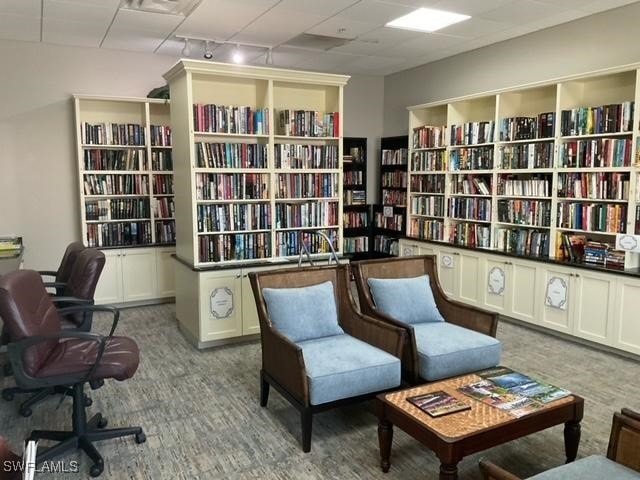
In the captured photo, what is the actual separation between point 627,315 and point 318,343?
8.85ft

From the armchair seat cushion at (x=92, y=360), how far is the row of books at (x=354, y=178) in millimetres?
4659

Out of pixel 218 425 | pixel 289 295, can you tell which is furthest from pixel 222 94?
pixel 218 425

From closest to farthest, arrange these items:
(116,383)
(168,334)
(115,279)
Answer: (116,383) < (168,334) < (115,279)

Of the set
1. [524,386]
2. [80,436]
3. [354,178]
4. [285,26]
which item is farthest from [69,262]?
[354,178]

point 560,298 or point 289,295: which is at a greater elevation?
point 289,295

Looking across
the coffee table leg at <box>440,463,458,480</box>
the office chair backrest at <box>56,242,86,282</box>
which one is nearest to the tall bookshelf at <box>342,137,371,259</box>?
the office chair backrest at <box>56,242,86,282</box>

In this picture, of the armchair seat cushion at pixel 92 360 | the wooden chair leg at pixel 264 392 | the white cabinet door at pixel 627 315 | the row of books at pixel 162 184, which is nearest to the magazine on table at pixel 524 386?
the wooden chair leg at pixel 264 392

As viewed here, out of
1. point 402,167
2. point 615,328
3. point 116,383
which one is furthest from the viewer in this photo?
point 402,167

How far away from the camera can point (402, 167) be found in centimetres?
700

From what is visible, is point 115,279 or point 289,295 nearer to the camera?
point 289,295

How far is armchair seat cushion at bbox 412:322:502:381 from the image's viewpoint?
10.5ft

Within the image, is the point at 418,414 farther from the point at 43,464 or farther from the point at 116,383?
the point at 116,383

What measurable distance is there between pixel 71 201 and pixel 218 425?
12.8ft

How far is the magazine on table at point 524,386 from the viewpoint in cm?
264
